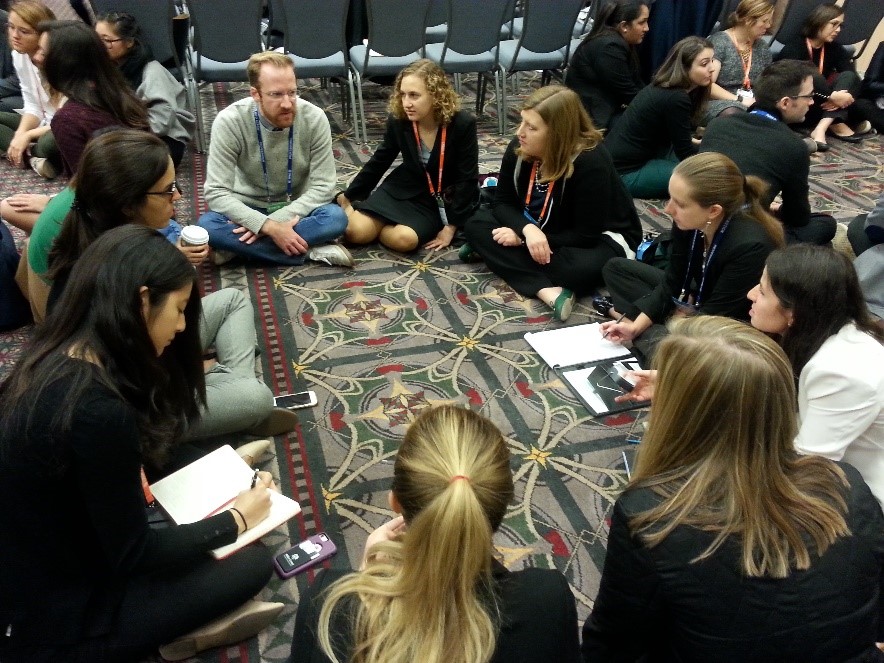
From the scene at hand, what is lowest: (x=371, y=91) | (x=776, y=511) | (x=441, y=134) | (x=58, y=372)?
(x=371, y=91)

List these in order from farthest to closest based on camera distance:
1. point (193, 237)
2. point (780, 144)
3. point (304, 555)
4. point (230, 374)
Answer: point (780, 144), point (193, 237), point (230, 374), point (304, 555)

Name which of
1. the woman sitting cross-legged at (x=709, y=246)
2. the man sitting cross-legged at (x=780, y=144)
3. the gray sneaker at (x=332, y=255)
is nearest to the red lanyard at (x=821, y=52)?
the man sitting cross-legged at (x=780, y=144)

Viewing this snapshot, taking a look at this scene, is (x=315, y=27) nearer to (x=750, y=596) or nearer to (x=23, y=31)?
(x=23, y=31)

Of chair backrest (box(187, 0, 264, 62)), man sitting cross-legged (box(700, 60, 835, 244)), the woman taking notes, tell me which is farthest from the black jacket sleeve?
chair backrest (box(187, 0, 264, 62))

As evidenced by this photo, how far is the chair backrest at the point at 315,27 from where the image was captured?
15.4 ft

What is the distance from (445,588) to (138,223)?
69.1 inches

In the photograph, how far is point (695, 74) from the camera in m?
4.07

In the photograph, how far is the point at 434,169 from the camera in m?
3.67

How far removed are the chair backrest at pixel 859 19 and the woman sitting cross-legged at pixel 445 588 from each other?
6.31 m

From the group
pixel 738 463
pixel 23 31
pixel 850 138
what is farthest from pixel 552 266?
pixel 850 138

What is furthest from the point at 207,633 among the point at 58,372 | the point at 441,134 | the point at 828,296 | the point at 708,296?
the point at 441,134

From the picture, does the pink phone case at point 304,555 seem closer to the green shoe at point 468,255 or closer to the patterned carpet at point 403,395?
the patterned carpet at point 403,395

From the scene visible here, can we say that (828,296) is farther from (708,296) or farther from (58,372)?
(58,372)

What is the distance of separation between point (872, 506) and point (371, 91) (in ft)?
18.4
